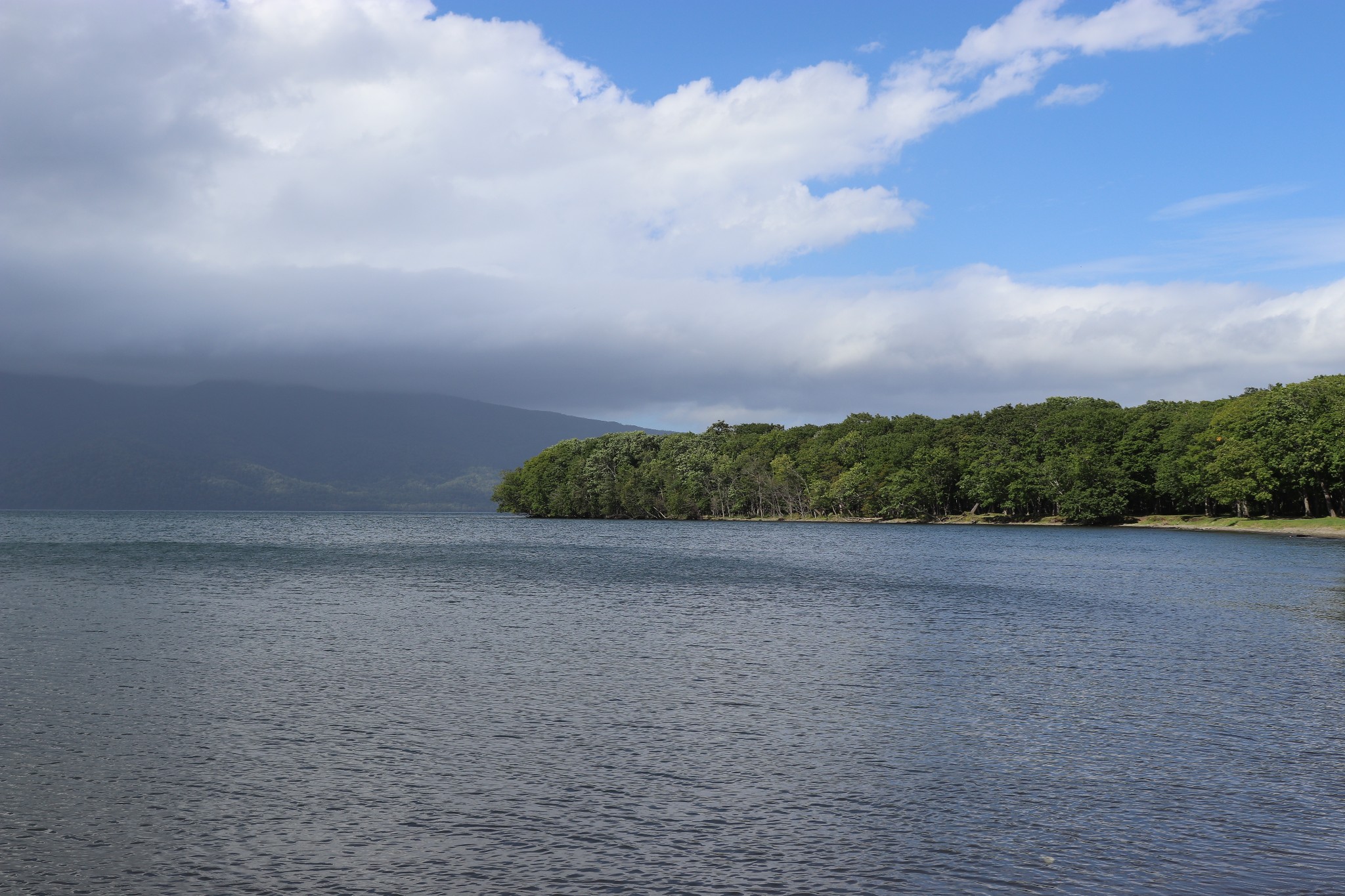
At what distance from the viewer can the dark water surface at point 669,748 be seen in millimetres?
16234

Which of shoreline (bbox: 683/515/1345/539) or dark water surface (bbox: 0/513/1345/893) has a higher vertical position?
shoreline (bbox: 683/515/1345/539)

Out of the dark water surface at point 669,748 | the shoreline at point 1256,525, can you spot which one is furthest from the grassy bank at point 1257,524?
the dark water surface at point 669,748

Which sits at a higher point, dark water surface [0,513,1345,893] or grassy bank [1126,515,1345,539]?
grassy bank [1126,515,1345,539]

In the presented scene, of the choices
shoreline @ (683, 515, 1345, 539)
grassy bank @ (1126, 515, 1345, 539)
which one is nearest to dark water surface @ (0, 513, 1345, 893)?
shoreline @ (683, 515, 1345, 539)

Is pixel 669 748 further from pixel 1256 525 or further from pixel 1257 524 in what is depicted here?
→ pixel 1257 524

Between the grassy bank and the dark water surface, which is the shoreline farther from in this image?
the dark water surface

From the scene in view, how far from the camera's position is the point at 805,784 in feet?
68.3

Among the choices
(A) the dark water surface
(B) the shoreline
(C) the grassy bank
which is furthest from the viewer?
(C) the grassy bank

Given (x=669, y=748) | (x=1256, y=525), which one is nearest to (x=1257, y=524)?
(x=1256, y=525)

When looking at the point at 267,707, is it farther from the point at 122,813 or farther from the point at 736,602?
the point at 736,602

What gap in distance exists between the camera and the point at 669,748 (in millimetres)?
23641

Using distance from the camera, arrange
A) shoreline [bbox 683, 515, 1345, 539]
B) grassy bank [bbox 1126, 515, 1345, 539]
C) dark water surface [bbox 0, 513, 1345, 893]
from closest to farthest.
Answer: dark water surface [bbox 0, 513, 1345, 893] < shoreline [bbox 683, 515, 1345, 539] < grassy bank [bbox 1126, 515, 1345, 539]

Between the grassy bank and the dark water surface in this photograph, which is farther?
the grassy bank

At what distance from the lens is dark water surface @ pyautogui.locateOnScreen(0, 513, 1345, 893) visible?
53.3 feet
